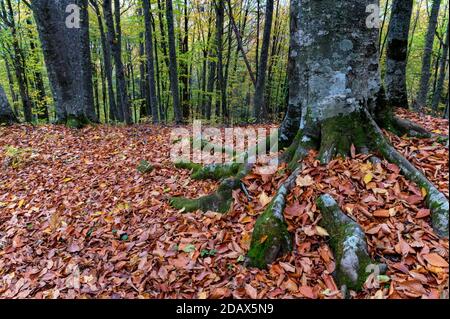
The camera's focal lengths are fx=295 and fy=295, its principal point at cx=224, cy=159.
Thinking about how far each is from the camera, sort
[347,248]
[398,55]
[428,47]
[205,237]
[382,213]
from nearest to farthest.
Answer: [347,248] → [382,213] → [205,237] → [398,55] → [428,47]

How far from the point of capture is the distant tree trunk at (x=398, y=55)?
6.77 metres

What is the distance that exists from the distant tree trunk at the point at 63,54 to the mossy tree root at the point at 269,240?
27.7ft

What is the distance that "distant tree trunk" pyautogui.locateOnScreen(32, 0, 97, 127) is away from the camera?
8.78 meters

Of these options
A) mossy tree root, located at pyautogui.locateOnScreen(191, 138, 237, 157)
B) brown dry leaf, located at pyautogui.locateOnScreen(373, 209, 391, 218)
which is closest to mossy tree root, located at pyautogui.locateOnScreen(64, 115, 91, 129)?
mossy tree root, located at pyautogui.locateOnScreen(191, 138, 237, 157)

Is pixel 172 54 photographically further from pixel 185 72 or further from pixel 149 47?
pixel 185 72

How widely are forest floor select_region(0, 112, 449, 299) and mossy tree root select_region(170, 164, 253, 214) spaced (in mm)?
132

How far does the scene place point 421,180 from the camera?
288 cm

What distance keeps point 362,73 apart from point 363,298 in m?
2.56

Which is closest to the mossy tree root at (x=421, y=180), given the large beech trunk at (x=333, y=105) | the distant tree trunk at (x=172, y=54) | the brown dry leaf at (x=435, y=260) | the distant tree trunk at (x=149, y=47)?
the large beech trunk at (x=333, y=105)

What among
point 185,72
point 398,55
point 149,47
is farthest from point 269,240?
point 185,72

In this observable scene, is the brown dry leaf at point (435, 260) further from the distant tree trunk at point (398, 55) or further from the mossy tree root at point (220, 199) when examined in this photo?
the distant tree trunk at point (398, 55)

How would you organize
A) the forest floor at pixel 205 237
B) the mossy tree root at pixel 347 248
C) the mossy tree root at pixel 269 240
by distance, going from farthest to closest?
the mossy tree root at pixel 269 240
the forest floor at pixel 205 237
the mossy tree root at pixel 347 248

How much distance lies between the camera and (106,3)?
337 inches

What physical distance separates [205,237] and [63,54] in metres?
8.69
